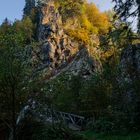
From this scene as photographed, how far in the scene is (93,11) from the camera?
107m

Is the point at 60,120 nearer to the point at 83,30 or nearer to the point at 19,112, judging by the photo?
the point at 19,112

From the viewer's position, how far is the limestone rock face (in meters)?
83.0

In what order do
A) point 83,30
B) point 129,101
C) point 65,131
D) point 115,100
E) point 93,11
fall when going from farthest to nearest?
point 93,11 < point 83,30 < point 115,100 < point 129,101 < point 65,131

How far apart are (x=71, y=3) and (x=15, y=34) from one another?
7664 cm

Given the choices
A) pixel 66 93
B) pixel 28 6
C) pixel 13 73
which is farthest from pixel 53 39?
pixel 13 73

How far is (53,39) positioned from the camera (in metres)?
86.1

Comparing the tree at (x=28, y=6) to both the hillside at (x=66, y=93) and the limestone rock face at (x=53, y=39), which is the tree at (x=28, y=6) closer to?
the limestone rock face at (x=53, y=39)

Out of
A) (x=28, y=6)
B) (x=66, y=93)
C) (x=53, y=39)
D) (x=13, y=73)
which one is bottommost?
(x=13, y=73)

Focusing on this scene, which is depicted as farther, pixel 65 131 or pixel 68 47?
pixel 68 47

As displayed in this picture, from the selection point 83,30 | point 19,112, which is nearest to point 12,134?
point 19,112

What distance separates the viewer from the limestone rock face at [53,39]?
3267 inches

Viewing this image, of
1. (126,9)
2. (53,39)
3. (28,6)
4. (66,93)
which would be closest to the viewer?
(126,9)

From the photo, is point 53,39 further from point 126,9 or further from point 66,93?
point 126,9

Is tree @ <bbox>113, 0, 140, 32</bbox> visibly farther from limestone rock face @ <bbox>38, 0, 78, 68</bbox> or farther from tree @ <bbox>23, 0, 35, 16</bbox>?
tree @ <bbox>23, 0, 35, 16</bbox>
